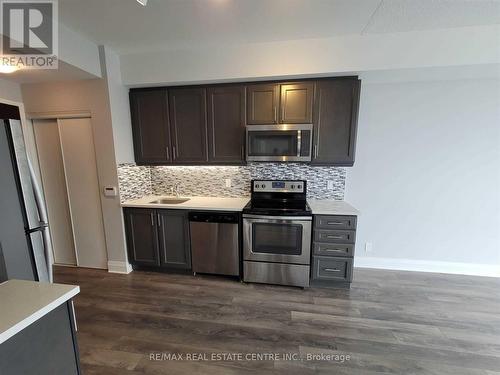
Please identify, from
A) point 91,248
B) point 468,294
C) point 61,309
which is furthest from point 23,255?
point 468,294

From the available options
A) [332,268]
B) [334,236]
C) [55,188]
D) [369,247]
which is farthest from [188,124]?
[369,247]

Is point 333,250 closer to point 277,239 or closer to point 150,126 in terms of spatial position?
point 277,239

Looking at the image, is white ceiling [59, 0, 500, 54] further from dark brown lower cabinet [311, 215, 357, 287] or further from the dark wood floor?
the dark wood floor

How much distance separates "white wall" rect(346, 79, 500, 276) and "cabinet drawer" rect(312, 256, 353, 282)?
734mm

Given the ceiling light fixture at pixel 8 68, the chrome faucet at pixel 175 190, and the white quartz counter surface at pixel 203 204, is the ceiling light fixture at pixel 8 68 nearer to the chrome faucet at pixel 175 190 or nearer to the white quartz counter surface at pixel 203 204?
the white quartz counter surface at pixel 203 204

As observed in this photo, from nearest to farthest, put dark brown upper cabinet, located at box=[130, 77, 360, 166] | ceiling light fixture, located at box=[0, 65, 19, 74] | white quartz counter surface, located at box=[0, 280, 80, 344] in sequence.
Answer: white quartz counter surface, located at box=[0, 280, 80, 344], ceiling light fixture, located at box=[0, 65, 19, 74], dark brown upper cabinet, located at box=[130, 77, 360, 166]

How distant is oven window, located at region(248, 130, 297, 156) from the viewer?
2684 mm

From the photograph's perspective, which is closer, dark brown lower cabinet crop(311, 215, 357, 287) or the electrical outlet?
dark brown lower cabinet crop(311, 215, 357, 287)

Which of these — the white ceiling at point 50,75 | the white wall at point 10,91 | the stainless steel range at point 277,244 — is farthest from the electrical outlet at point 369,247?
the white wall at point 10,91

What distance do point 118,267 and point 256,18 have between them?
335 cm

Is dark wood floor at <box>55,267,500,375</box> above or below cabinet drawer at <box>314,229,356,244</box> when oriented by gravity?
below

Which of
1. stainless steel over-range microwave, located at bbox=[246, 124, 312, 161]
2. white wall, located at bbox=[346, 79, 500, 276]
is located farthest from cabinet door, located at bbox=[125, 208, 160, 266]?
white wall, located at bbox=[346, 79, 500, 276]

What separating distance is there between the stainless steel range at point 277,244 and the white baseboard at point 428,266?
1.11m

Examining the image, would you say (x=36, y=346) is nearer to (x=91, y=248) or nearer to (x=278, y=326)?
(x=278, y=326)
